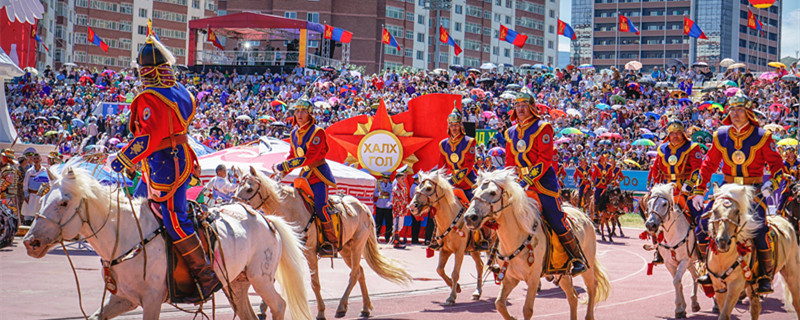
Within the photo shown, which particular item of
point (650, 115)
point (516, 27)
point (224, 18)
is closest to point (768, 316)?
point (650, 115)

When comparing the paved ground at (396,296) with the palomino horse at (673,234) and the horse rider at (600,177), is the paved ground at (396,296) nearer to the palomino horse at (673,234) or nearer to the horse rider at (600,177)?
the palomino horse at (673,234)

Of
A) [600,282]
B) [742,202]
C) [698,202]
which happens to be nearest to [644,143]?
[698,202]

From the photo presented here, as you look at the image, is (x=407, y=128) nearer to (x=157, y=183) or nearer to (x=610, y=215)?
(x=610, y=215)

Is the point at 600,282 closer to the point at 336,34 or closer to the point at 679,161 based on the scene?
the point at 679,161

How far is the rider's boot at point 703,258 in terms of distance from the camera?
9820mm

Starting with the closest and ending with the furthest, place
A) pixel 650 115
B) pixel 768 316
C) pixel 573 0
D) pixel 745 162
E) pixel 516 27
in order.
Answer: pixel 745 162, pixel 768 316, pixel 650 115, pixel 516 27, pixel 573 0

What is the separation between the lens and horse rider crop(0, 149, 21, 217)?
18.5 metres

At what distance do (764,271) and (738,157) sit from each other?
1.35 metres

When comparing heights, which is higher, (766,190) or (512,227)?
(766,190)

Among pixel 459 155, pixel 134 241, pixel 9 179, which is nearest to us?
pixel 134 241

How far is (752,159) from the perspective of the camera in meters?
10.1

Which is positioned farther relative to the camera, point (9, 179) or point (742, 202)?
point (9, 179)

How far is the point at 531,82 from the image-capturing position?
42.6 metres

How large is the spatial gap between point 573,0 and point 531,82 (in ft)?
384
